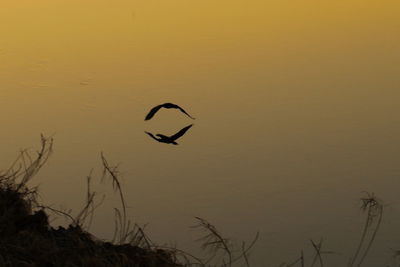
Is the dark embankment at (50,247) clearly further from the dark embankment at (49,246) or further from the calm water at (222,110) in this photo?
the calm water at (222,110)

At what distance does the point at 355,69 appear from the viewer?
229 inches

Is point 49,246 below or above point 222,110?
below

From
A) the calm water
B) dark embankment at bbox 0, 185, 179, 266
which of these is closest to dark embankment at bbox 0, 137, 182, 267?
dark embankment at bbox 0, 185, 179, 266

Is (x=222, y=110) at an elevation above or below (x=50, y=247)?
above

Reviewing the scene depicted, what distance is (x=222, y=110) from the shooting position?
16.5 ft

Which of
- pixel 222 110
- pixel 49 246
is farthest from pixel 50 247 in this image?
pixel 222 110

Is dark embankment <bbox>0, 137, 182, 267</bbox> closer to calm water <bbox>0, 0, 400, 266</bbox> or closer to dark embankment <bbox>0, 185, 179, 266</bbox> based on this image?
dark embankment <bbox>0, 185, 179, 266</bbox>

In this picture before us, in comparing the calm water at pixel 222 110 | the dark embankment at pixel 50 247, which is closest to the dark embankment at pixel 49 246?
the dark embankment at pixel 50 247

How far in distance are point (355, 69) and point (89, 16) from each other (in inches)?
84.9

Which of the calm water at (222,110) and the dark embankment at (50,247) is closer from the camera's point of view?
the dark embankment at (50,247)

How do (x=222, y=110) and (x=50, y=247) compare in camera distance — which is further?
(x=222, y=110)

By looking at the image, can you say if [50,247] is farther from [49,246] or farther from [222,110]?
[222,110]

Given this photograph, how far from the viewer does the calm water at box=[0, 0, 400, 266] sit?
3.86 metres

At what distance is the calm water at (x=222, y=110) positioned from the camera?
12.7ft
